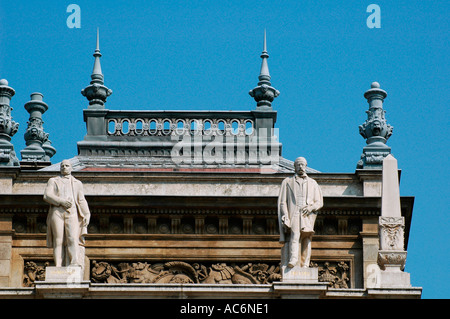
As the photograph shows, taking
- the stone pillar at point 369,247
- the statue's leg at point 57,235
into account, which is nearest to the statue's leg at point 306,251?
the statue's leg at point 57,235

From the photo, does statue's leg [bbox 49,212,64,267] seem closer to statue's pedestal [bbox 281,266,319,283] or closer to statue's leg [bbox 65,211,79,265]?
statue's leg [bbox 65,211,79,265]

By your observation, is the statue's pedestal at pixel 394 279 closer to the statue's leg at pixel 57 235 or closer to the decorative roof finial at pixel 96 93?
the statue's leg at pixel 57 235

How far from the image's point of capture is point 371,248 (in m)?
63.1

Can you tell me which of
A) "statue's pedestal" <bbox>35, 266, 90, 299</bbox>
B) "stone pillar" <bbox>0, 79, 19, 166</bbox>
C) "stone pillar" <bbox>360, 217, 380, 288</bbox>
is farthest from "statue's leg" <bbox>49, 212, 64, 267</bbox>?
"stone pillar" <bbox>0, 79, 19, 166</bbox>

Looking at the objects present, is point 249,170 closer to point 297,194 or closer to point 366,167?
point 366,167

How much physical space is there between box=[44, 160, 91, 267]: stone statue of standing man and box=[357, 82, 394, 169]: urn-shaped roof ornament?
14.7 m

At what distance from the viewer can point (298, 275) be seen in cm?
5162

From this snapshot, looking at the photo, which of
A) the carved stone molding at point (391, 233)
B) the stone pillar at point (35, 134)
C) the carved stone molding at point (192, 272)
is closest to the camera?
the carved stone molding at point (391, 233)

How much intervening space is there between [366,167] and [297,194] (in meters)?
13.0

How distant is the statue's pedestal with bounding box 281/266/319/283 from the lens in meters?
51.5

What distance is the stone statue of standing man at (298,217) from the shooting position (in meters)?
51.9

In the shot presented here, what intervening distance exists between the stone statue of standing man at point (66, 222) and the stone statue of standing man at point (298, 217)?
4.85m

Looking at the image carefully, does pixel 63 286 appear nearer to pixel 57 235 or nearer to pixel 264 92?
pixel 57 235

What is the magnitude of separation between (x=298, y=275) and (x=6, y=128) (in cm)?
1719
